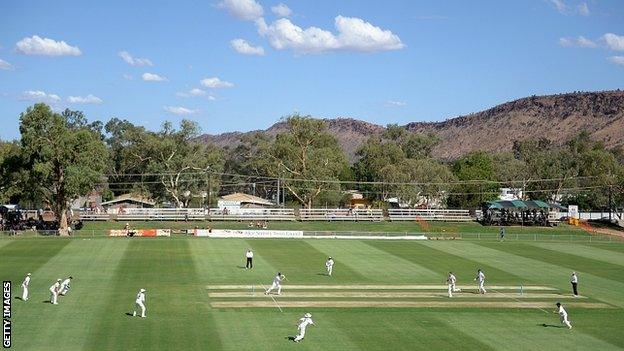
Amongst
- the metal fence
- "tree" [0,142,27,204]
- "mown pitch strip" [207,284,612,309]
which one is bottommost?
"mown pitch strip" [207,284,612,309]

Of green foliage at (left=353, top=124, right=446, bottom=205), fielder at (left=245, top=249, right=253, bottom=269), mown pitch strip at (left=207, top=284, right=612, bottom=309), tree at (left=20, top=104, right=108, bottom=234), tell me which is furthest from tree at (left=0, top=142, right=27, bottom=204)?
green foliage at (left=353, top=124, right=446, bottom=205)

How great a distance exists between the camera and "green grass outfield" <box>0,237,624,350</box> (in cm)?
3438

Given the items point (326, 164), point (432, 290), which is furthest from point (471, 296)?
point (326, 164)

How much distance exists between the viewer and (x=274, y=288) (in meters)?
45.9

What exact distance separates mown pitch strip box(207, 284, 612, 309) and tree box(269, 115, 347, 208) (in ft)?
251

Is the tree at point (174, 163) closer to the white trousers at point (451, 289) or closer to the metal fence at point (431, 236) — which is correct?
the metal fence at point (431, 236)

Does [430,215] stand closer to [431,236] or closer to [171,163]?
[431,236]

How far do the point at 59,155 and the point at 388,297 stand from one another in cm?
5440

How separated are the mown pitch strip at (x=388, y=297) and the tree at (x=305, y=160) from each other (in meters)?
76.7

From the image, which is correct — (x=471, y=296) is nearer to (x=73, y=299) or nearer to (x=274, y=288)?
(x=274, y=288)

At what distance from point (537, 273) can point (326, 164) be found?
231ft

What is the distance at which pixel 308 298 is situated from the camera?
44344 millimetres

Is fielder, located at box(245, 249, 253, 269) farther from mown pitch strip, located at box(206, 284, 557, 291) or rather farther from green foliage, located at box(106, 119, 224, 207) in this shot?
green foliage, located at box(106, 119, 224, 207)

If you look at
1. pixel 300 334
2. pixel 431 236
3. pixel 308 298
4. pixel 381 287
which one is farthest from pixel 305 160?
pixel 300 334
